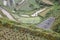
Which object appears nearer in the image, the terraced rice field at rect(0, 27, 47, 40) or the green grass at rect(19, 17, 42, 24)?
the terraced rice field at rect(0, 27, 47, 40)

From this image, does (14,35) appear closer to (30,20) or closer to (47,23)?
(30,20)

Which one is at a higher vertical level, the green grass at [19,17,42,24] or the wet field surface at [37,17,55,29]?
the green grass at [19,17,42,24]

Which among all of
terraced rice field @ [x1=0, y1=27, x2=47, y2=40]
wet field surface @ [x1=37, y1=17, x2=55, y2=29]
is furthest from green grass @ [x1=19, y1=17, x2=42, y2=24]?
terraced rice field @ [x1=0, y1=27, x2=47, y2=40]

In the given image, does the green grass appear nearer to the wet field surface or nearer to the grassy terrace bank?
the wet field surface

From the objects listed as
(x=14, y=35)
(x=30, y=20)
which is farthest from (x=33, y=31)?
(x=30, y=20)

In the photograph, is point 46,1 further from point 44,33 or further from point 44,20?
point 44,33

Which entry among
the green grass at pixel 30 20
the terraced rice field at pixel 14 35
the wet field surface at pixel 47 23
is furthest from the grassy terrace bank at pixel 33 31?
the green grass at pixel 30 20

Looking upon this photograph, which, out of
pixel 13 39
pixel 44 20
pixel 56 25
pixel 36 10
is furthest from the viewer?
pixel 36 10

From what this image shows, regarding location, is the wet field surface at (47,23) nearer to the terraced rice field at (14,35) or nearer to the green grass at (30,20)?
the green grass at (30,20)

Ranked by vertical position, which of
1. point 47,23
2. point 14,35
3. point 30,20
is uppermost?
point 30,20

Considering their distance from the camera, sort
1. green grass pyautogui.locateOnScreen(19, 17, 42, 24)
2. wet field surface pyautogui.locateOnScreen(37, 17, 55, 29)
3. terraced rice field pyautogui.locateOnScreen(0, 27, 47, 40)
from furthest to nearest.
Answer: green grass pyautogui.locateOnScreen(19, 17, 42, 24) < wet field surface pyautogui.locateOnScreen(37, 17, 55, 29) < terraced rice field pyautogui.locateOnScreen(0, 27, 47, 40)

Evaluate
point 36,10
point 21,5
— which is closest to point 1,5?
point 21,5
